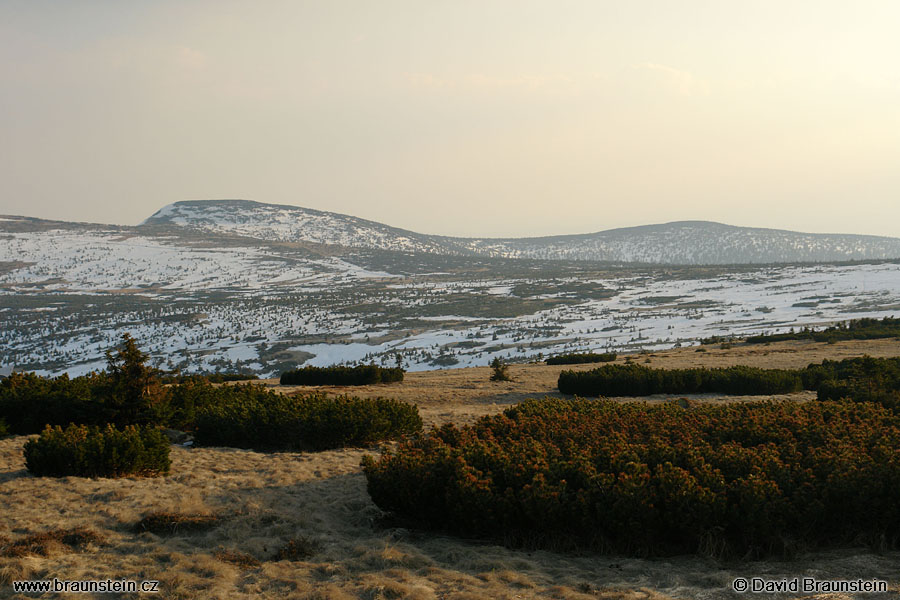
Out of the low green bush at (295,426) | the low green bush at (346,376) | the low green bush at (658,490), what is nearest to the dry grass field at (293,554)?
the low green bush at (658,490)

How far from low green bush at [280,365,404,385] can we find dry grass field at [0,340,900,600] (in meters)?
12.8

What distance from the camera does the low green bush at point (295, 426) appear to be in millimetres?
11492

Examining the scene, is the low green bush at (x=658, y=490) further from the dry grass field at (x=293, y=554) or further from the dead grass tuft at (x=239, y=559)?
the dead grass tuft at (x=239, y=559)

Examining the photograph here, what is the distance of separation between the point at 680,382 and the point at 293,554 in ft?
48.4

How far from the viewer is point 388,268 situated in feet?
488

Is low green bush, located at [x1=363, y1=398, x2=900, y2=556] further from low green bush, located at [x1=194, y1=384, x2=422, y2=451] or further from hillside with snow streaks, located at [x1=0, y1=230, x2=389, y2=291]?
hillside with snow streaks, located at [x1=0, y1=230, x2=389, y2=291]

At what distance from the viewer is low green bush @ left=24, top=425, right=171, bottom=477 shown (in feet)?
28.6

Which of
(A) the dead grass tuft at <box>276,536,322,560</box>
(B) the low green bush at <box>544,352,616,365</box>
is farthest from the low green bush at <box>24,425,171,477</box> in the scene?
(B) the low green bush at <box>544,352,616,365</box>

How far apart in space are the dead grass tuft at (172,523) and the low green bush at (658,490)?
178 centimetres

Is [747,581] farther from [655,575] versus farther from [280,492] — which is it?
[280,492]

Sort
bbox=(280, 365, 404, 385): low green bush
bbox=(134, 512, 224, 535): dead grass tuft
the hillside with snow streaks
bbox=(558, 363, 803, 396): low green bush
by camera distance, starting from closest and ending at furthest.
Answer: bbox=(134, 512, 224, 535): dead grass tuft
bbox=(558, 363, 803, 396): low green bush
bbox=(280, 365, 404, 385): low green bush
the hillside with snow streaks

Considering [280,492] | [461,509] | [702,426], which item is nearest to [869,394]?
[702,426]

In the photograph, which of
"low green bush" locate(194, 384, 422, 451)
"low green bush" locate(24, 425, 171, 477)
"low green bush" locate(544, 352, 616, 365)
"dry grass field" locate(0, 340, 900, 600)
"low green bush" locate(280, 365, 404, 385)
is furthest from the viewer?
"low green bush" locate(544, 352, 616, 365)

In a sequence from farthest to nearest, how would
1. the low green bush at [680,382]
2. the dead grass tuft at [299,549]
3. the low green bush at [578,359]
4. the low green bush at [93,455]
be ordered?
the low green bush at [578,359]
the low green bush at [680,382]
the low green bush at [93,455]
the dead grass tuft at [299,549]
